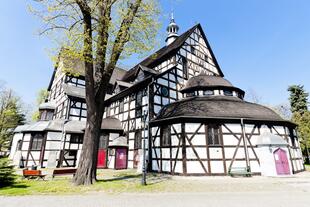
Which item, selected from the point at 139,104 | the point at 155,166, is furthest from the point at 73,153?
the point at 155,166

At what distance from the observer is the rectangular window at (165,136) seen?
527 inches

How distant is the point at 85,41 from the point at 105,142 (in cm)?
1148

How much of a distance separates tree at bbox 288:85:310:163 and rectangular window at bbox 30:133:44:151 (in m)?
32.9

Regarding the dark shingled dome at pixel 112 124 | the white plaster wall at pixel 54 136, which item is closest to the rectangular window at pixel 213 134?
the dark shingled dome at pixel 112 124

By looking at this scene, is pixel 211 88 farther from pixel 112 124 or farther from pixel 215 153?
pixel 112 124

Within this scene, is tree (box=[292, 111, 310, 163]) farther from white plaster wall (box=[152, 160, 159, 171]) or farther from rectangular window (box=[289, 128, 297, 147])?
white plaster wall (box=[152, 160, 159, 171])

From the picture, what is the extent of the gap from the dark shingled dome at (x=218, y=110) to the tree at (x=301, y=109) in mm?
14851

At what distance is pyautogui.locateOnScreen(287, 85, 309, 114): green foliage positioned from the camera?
2746 cm

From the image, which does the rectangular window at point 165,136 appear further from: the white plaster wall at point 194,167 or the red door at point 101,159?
the red door at point 101,159

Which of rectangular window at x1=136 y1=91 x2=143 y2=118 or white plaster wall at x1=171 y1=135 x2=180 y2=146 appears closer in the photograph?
white plaster wall at x1=171 y1=135 x2=180 y2=146

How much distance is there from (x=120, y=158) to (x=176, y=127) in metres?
7.07

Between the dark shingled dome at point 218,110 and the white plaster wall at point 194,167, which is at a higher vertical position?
the dark shingled dome at point 218,110

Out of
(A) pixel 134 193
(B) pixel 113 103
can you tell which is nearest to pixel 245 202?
(A) pixel 134 193

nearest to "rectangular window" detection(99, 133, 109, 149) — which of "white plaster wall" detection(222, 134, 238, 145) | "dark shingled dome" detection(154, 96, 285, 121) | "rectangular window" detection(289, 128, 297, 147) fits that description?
"dark shingled dome" detection(154, 96, 285, 121)
